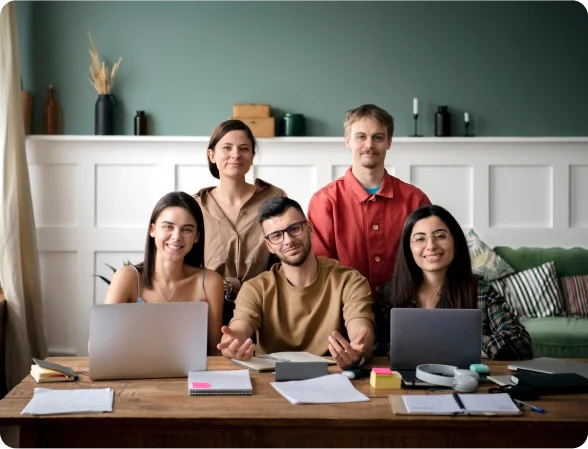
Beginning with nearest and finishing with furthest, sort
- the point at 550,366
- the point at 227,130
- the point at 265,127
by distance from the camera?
the point at 550,366, the point at 227,130, the point at 265,127

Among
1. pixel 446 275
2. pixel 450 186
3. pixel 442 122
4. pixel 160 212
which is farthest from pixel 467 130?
pixel 160 212

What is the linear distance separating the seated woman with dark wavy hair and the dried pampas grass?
2849 mm

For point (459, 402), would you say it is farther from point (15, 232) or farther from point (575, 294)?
point (15, 232)

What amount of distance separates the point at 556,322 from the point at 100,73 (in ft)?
10.2

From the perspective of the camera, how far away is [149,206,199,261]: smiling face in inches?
103

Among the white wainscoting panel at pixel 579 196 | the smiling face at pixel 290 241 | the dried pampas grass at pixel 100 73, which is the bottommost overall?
the smiling face at pixel 290 241

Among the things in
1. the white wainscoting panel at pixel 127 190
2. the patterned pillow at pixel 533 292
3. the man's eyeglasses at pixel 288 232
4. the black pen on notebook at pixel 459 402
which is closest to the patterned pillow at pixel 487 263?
the patterned pillow at pixel 533 292

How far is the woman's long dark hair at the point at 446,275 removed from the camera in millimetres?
2557

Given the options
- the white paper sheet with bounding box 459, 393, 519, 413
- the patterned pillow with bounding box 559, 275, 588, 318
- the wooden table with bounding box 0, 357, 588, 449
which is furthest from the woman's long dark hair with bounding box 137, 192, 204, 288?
the patterned pillow with bounding box 559, 275, 588, 318

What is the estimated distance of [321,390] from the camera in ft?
6.61

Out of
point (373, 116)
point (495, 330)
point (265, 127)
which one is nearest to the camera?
point (495, 330)

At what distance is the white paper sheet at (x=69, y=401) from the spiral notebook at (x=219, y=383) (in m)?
0.22

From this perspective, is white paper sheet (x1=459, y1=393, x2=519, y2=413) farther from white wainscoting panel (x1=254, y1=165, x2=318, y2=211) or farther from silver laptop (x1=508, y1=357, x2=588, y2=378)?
Answer: white wainscoting panel (x1=254, y1=165, x2=318, y2=211)

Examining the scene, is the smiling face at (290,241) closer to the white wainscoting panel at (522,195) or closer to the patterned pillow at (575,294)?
the patterned pillow at (575,294)
